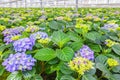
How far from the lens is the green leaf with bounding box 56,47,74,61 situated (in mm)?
1086

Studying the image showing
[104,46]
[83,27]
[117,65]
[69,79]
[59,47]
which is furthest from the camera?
[83,27]

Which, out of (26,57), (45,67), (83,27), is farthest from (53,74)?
(83,27)

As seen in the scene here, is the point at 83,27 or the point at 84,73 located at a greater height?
the point at 83,27

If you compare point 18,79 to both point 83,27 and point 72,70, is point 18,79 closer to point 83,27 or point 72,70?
point 72,70

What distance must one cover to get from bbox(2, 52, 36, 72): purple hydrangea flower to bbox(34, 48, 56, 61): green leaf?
0.03m

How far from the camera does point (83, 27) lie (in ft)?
4.91

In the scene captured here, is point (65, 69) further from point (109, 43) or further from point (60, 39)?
point (109, 43)

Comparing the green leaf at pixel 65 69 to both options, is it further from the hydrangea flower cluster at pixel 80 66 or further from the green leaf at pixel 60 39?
the green leaf at pixel 60 39

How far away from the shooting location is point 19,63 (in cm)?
104

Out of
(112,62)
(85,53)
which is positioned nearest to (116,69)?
(112,62)

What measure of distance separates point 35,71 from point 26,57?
67 mm

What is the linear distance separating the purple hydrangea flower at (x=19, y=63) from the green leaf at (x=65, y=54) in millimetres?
109

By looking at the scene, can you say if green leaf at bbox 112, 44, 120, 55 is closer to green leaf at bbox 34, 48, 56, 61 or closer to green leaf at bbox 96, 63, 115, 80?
green leaf at bbox 96, 63, 115, 80

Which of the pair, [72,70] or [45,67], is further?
[45,67]
